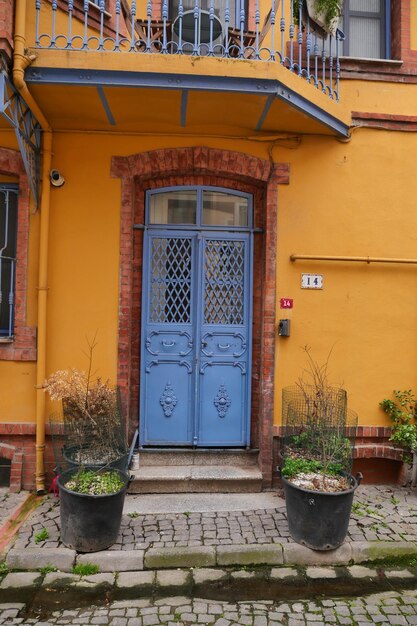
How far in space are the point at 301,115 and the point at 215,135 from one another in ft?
3.31

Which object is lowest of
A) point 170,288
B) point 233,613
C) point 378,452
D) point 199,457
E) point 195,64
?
point 233,613

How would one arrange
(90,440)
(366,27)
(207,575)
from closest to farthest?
(207,575)
(90,440)
(366,27)

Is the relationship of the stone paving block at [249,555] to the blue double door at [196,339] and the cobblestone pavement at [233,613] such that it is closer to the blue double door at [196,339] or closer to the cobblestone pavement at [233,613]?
the cobblestone pavement at [233,613]

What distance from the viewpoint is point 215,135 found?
5277mm

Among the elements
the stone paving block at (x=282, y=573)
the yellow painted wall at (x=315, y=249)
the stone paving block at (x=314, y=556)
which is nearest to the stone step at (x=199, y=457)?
the yellow painted wall at (x=315, y=249)

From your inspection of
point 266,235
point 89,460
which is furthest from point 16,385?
point 266,235

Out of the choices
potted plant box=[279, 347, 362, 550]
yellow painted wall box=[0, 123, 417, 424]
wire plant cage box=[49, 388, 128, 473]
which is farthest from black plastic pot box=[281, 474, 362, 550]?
wire plant cage box=[49, 388, 128, 473]

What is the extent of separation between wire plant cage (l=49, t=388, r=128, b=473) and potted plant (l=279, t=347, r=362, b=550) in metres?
1.67

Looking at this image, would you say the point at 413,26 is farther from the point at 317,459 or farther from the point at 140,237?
the point at 317,459

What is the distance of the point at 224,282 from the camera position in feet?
18.2

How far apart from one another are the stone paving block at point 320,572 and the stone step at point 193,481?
1294 millimetres

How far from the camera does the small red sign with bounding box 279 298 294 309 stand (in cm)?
530

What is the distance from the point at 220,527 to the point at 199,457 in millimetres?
1145

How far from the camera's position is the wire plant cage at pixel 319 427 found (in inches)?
176
